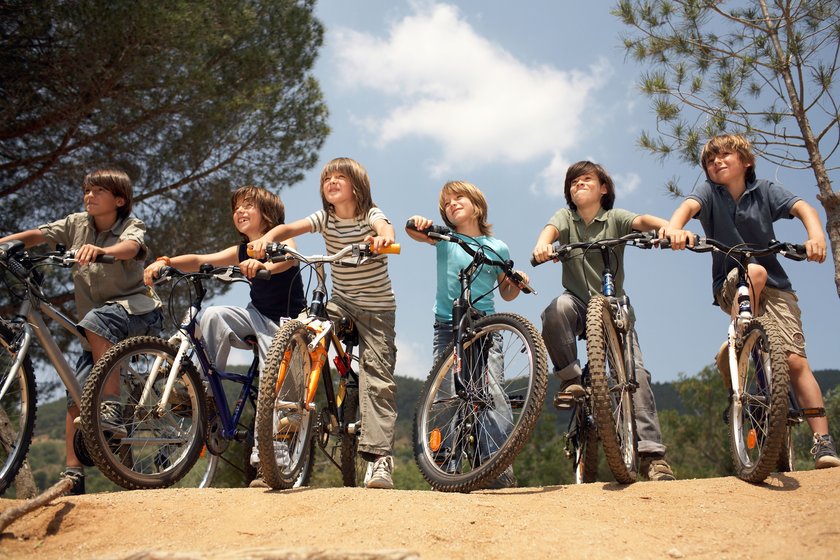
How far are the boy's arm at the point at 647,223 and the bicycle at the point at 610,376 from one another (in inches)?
16.6

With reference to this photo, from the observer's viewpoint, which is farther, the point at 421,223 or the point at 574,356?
the point at 574,356

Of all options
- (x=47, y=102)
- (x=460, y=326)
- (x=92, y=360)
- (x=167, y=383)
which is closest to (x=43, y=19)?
(x=47, y=102)

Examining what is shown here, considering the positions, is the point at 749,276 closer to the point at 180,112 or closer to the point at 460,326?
the point at 460,326

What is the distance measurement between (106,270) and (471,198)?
243 centimetres

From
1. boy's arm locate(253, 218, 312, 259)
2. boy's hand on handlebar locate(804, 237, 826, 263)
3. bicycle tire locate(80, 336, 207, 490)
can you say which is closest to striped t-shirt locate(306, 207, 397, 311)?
boy's arm locate(253, 218, 312, 259)

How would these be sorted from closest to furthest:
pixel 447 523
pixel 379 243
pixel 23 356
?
1. pixel 447 523
2. pixel 379 243
3. pixel 23 356

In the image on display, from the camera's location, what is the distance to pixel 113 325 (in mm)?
4742

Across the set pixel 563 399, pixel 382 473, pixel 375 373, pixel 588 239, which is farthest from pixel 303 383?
pixel 588 239

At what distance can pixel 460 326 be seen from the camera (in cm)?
408

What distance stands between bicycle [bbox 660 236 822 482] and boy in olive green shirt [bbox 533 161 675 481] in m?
0.43

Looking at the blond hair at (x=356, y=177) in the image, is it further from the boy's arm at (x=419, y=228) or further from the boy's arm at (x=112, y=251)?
the boy's arm at (x=112, y=251)

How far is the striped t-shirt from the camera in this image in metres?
4.54

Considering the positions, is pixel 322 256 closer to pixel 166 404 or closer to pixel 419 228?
pixel 419 228

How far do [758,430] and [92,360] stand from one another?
4.03 metres
